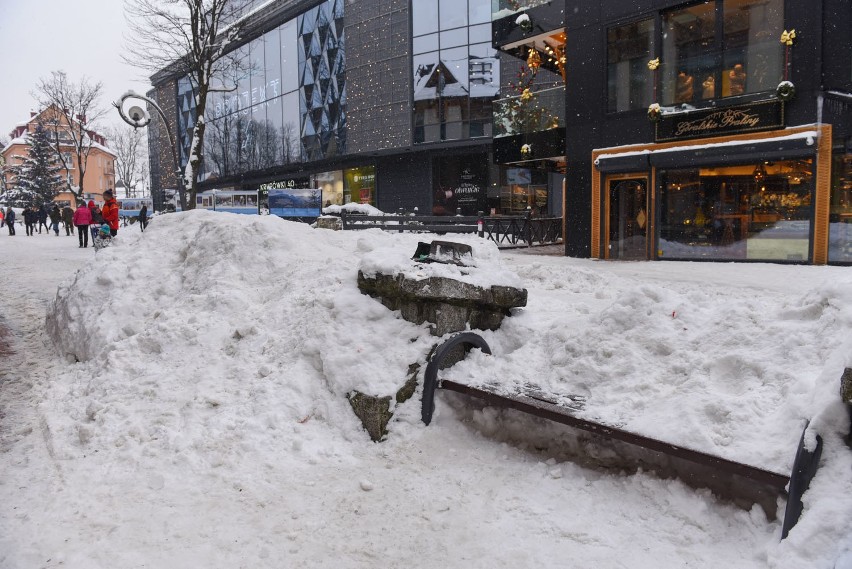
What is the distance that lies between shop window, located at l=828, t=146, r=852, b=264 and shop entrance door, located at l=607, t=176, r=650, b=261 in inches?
161

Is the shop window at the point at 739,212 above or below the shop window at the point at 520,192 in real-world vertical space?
below

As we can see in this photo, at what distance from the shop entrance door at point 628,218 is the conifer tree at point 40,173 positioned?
198ft

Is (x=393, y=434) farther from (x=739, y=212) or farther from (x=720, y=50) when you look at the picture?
(x=720, y=50)

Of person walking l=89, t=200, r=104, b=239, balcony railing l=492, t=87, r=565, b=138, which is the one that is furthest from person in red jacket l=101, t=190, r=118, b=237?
balcony railing l=492, t=87, r=565, b=138

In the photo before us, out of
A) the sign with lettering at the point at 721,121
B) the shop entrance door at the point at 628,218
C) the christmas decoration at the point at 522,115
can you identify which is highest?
the christmas decoration at the point at 522,115

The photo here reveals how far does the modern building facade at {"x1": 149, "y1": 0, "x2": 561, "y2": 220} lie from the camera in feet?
101

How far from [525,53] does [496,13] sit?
1767 millimetres

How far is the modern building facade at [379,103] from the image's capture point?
101 ft

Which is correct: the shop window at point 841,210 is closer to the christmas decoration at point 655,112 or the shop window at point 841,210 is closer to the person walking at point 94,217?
the christmas decoration at point 655,112

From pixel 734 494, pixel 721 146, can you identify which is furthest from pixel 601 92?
pixel 734 494

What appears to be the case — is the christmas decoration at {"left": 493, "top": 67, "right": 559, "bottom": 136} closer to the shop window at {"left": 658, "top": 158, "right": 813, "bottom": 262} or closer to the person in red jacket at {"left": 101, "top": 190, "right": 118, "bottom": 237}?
the shop window at {"left": 658, "top": 158, "right": 813, "bottom": 262}

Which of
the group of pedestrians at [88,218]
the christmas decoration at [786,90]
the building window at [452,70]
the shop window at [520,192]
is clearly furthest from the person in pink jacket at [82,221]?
the christmas decoration at [786,90]

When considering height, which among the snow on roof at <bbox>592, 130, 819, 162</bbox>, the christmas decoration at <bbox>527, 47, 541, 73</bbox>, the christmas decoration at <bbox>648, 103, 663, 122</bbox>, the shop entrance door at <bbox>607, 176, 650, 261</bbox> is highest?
the christmas decoration at <bbox>527, 47, 541, 73</bbox>

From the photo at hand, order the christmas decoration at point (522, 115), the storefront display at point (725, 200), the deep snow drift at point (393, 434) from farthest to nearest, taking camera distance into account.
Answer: the christmas decoration at point (522, 115), the storefront display at point (725, 200), the deep snow drift at point (393, 434)
